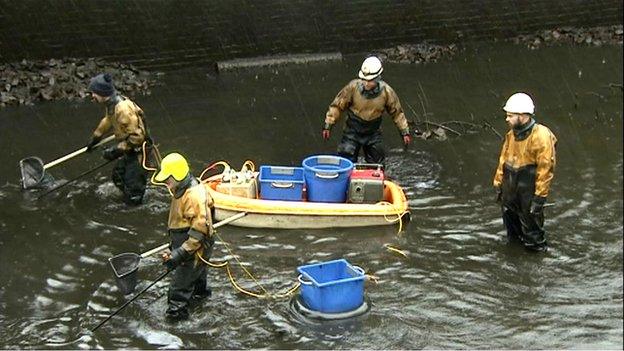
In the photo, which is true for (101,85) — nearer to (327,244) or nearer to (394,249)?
(327,244)

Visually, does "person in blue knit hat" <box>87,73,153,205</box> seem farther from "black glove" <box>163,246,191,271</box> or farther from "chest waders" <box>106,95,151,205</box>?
"black glove" <box>163,246,191,271</box>

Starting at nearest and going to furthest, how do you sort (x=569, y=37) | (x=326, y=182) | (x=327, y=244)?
(x=327, y=244) < (x=326, y=182) < (x=569, y=37)

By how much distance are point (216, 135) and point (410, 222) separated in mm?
4164

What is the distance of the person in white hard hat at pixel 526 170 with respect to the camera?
352 inches

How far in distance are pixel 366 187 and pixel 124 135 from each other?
290cm

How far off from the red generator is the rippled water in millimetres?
374

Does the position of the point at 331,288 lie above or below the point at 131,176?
below

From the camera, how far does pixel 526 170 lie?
912 cm

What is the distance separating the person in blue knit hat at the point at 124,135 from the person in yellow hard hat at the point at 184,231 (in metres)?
2.48

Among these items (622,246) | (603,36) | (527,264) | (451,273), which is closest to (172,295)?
(451,273)

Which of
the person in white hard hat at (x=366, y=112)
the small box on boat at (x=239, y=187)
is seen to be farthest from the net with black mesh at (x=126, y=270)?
the person in white hard hat at (x=366, y=112)

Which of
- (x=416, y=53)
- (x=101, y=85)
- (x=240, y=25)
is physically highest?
(x=240, y=25)

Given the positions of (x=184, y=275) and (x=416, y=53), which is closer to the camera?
(x=184, y=275)

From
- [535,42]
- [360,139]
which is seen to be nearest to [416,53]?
[535,42]
